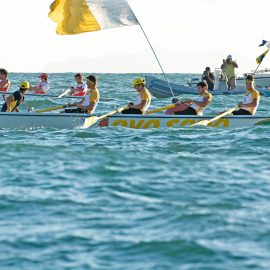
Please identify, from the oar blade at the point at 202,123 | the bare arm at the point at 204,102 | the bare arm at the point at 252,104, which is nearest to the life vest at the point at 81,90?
the bare arm at the point at 204,102

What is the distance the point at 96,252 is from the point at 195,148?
784 cm

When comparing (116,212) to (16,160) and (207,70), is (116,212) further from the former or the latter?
(207,70)

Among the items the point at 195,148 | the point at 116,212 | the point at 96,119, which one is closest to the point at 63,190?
the point at 116,212

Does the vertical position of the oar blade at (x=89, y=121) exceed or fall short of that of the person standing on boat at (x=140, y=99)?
it falls short

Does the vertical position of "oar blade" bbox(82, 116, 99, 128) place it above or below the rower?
below

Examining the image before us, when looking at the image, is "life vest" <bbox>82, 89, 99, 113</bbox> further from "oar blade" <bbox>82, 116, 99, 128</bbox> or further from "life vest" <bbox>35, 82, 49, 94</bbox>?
"life vest" <bbox>35, 82, 49, 94</bbox>

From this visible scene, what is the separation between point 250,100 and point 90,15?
4.94 m

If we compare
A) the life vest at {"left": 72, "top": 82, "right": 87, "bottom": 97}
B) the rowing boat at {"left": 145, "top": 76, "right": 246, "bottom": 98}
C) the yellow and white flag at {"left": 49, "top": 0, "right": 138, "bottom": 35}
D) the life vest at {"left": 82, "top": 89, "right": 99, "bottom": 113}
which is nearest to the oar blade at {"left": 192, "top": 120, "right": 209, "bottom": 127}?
the life vest at {"left": 82, "top": 89, "right": 99, "bottom": 113}

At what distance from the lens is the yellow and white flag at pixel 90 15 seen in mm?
21234

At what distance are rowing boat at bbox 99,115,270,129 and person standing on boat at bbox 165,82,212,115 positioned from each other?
378 mm

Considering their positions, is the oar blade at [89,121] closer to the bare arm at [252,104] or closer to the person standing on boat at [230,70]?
the bare arm at [252,104]

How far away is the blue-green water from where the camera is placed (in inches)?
337

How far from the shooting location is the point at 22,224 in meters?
9.77

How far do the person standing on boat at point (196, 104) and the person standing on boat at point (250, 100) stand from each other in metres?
1.00
